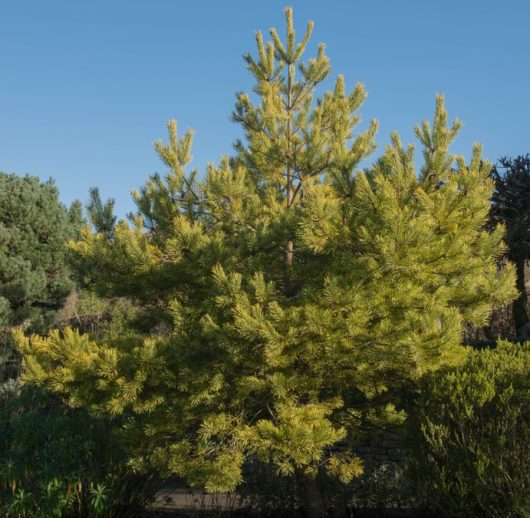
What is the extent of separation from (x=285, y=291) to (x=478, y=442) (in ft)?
6.97

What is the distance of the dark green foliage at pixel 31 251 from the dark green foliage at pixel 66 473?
875cm

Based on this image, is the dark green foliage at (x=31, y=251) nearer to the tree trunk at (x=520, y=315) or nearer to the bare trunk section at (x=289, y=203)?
the bare trunk section at (x=289, y=203)

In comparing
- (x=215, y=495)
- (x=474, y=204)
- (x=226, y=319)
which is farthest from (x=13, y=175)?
(x=474, y=204)

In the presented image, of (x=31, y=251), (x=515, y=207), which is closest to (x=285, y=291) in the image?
(x=515, y=207)

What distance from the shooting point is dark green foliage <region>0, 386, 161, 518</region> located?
5.62 meters

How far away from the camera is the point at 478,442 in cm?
497

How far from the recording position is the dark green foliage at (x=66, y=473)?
221 inches

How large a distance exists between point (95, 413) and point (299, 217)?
8.31 feet

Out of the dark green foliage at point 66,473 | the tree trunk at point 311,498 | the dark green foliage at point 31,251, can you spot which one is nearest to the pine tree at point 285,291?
the tree trunk at point 311,498

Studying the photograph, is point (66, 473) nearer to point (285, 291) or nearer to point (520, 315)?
point (285, 291)

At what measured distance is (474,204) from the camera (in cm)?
518

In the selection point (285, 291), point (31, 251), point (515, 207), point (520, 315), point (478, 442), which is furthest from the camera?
point (31, 251)

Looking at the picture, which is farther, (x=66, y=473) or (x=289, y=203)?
(x=289, y=203)

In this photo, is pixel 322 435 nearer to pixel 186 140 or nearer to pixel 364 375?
pixel 364 375
